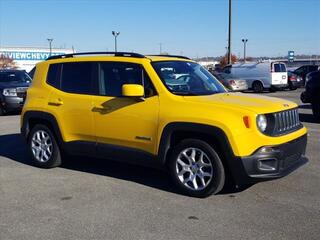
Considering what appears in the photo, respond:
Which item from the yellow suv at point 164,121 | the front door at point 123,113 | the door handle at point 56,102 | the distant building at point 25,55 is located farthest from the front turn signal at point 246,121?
the distant building at point 25,55

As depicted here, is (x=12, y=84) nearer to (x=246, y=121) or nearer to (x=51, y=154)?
(x=51, y=154)

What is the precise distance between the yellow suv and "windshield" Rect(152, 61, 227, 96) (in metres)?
0.02

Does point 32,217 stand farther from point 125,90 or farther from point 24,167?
point 24,167

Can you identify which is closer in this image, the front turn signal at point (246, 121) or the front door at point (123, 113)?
the front turn signal at point (246, 121)

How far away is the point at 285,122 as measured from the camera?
579 centimetres

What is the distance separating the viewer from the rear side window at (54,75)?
23.8 feet

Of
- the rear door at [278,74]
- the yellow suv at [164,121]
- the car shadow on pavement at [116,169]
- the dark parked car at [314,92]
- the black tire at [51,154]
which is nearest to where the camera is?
the yellow suv at [164,121]

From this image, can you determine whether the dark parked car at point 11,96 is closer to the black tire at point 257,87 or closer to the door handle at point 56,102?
the door handle at point 56,102

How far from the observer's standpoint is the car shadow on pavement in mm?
6305

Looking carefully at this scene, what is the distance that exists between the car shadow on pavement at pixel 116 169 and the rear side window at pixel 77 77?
49.5 inches

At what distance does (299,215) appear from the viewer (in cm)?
499

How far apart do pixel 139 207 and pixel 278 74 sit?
23.4 metres

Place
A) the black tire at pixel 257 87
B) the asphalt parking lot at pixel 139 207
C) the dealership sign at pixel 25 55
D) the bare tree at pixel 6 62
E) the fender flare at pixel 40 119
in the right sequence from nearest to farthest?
the asphalt parking lot at pixel 139 207, the fender flare at pixel 40 119, the black tire at pixel 257 87, the bare tree at pixel 6 62, the dealership sign at pixel 25 55

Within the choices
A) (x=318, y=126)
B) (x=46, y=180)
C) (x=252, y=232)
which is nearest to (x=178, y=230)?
(x=252, y=232)
